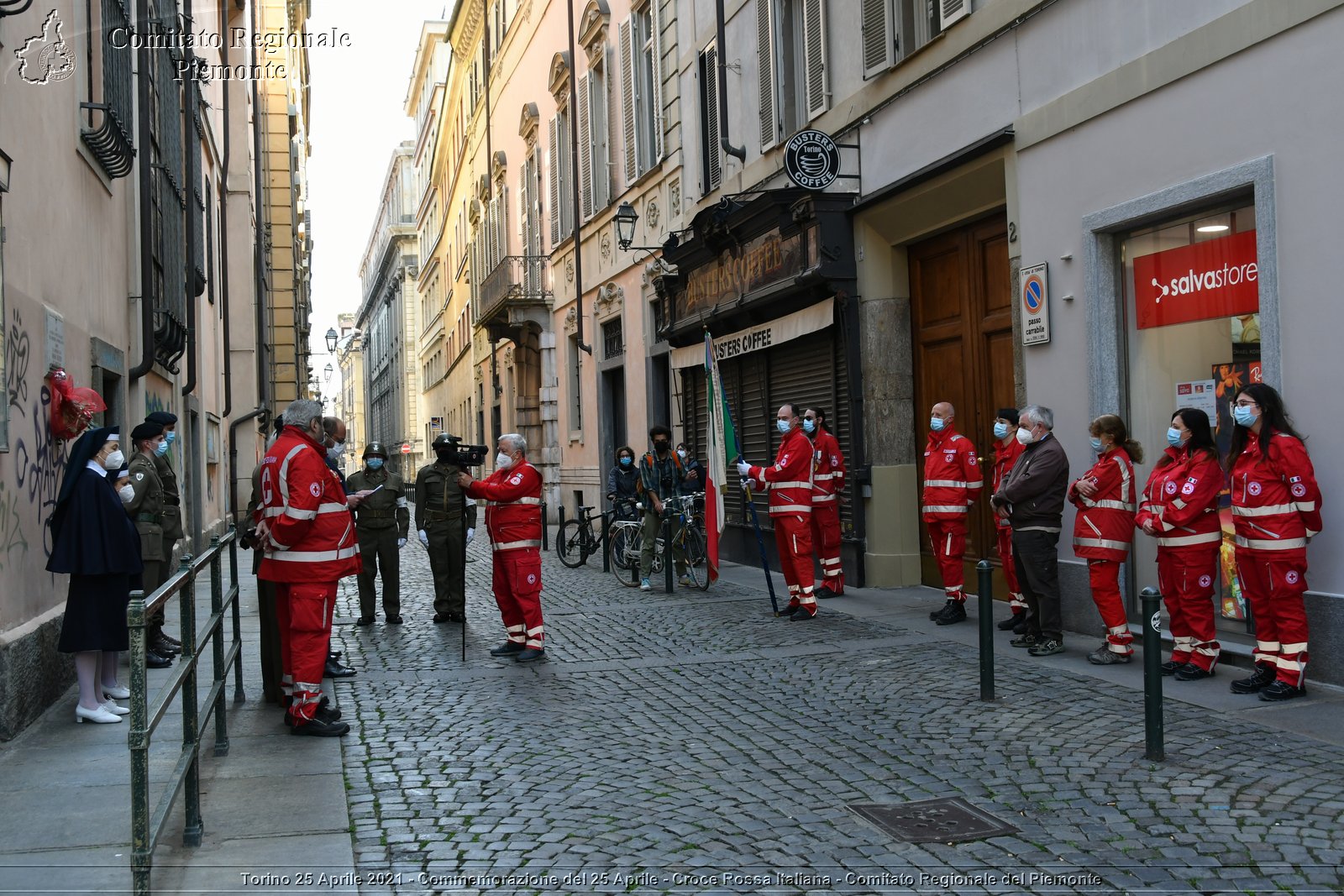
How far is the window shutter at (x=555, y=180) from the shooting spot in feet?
88.0

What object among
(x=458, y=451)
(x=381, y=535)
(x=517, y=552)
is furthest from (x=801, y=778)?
(x=381, y=535)

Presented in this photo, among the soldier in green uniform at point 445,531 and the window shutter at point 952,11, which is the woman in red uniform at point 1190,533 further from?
the soldier in green uniform at point 445,531

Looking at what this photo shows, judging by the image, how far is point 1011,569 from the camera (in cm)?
1004

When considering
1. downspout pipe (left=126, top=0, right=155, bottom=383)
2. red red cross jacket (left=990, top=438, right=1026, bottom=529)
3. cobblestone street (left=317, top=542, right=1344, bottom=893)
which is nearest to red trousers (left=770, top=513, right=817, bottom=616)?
cobblestone street (left=317, top=542, right=1344, bottom=893)

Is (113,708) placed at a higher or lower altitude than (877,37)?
lower

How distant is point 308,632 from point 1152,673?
168 inches

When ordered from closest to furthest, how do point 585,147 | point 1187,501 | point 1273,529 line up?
point 1273,529, point 1187,501, point 585,147

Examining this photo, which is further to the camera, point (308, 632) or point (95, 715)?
point (95, 715)

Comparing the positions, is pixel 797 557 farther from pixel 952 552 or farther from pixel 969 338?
pixel 969 338

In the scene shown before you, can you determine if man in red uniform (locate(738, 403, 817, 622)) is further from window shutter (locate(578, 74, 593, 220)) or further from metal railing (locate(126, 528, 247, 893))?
window shutter (locate(578, 74, 593, 220))

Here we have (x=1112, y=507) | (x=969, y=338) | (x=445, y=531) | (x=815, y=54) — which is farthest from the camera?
(x=815, y=54)

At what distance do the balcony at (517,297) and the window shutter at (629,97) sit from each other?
6384 mm

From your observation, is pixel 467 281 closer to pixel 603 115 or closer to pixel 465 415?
pixel 465 415

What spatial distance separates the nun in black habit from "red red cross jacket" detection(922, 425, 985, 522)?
6.27m
